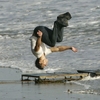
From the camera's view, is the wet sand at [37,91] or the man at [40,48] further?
the wet sand at [37,91]

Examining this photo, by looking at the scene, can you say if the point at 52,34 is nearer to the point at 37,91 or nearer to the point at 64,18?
the point at 64,18

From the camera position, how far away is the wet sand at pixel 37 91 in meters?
16.1

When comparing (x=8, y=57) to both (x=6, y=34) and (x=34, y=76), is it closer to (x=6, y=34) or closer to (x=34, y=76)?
(x=34, y=76)

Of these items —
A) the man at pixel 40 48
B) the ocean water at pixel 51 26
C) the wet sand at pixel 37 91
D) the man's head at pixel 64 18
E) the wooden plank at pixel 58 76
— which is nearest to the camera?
the man's head at pixel 64 18

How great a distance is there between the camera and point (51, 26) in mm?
35562

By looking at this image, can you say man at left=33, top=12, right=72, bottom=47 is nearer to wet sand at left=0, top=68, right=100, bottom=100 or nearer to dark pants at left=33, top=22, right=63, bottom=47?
dark pants at left=33, top=22, right=63, bottom=47

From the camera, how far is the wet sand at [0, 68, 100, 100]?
16078 mm

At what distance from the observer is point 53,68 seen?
73.0ft

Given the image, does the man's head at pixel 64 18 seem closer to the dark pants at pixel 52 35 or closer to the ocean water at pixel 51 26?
the dark pants at pixel 52 35

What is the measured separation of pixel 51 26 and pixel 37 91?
18430 mm

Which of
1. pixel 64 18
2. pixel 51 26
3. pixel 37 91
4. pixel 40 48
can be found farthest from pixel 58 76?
pixel 51 26

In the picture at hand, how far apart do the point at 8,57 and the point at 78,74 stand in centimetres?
594

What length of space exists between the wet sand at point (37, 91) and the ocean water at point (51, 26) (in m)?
0.72

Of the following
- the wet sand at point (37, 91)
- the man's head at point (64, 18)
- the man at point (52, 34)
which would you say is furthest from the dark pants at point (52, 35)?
the wet sand at point (37, 91)
